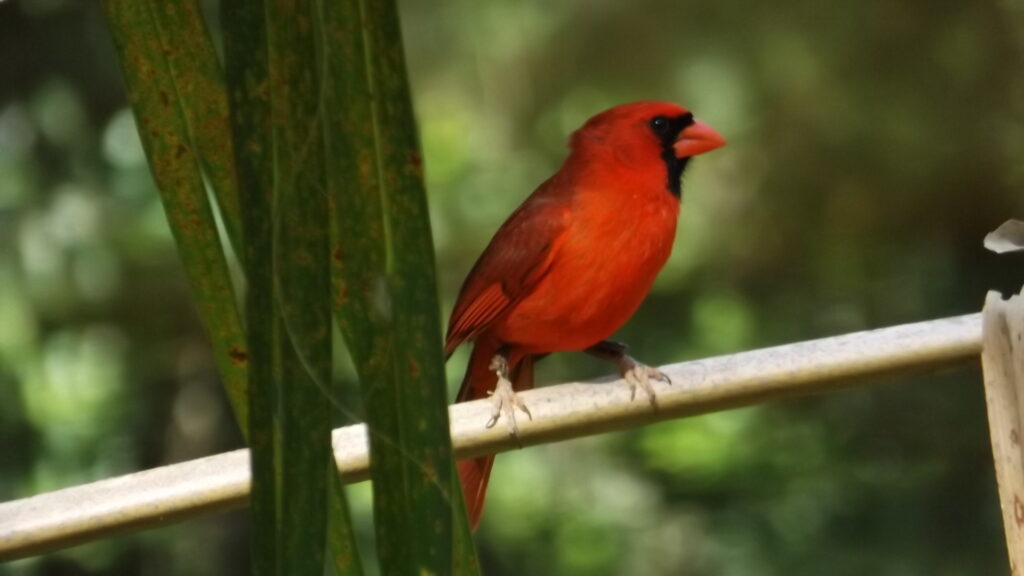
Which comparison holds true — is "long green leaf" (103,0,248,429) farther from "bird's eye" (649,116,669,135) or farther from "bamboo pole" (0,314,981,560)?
"bird's eye" (649,116,669,135)

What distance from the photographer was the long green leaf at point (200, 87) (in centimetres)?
87

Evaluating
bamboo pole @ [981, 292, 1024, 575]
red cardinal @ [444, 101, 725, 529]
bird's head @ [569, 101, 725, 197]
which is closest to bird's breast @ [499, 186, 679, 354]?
red cardinal @ [444, 101, 725, 529]

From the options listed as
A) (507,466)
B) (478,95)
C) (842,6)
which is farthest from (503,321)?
(842,6)

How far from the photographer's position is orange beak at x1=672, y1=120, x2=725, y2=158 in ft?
9.05

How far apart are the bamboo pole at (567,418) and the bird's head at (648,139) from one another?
100 cm

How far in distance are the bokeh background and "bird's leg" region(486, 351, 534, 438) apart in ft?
4.38

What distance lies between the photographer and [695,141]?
277 centimetres

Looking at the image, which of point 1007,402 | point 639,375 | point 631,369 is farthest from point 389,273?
point 631,369

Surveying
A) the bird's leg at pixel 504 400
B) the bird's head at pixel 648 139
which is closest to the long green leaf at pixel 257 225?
the bird's leg at pixel 504 400

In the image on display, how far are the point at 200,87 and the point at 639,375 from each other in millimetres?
1454

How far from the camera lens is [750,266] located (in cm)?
454

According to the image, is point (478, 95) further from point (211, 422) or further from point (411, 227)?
point (411, 227)

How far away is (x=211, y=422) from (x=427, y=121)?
3.60 feet

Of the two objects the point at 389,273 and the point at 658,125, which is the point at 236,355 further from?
the point at 658,125
